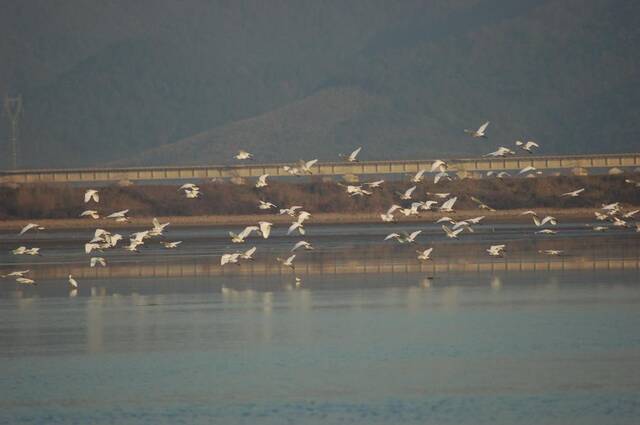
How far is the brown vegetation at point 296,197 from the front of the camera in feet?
317

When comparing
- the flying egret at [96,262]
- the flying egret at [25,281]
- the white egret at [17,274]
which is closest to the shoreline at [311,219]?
the flying egret at [96,262]

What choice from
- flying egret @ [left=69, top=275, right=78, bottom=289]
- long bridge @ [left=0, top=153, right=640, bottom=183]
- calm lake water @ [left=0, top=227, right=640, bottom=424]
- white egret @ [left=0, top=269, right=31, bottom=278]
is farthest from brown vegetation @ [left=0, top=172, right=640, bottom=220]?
calm lake water @ [left=0, top=227, right=640, bottom=424]

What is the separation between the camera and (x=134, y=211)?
97.0 meters

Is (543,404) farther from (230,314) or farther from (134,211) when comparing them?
(134,211)

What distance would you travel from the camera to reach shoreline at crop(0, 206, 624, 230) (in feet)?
291

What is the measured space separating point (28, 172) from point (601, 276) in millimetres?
72288

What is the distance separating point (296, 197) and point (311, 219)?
8.73m

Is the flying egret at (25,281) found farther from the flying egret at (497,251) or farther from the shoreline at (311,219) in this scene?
the shoreline at (311,219)

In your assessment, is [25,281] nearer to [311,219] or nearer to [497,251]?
[497,251]

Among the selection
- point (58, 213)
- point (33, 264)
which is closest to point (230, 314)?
point (33, 264)

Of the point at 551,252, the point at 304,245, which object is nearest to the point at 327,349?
the point at 551,252

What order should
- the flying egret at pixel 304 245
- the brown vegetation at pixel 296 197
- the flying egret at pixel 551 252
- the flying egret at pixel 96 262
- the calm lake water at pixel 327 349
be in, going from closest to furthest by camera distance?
the calm lake water at pixel 327 349
the flying egret at pixel 551 252
the flying egret at pixel 304 245
the flying egret at pixel 96 262
the brown vegetation at pixel 296 197

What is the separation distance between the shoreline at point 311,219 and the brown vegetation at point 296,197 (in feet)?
3.90

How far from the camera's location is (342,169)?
4294 inches
